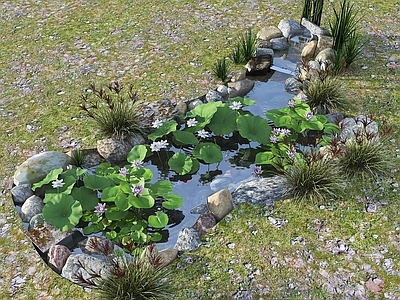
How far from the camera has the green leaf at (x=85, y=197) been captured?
12.5ft

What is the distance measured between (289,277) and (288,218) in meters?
0.55

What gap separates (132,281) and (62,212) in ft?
2.91

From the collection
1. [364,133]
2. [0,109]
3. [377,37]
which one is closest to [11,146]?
[0,109]

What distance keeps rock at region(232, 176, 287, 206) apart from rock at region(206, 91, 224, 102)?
123 cm

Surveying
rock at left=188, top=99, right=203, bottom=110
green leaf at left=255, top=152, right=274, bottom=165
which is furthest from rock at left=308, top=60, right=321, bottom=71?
green leaf at left=255, top=152, right=274, bottom=165

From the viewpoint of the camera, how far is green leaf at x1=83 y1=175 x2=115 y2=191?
385cm

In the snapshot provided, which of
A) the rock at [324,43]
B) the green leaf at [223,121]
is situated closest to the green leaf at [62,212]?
the green leaf at [223,121]

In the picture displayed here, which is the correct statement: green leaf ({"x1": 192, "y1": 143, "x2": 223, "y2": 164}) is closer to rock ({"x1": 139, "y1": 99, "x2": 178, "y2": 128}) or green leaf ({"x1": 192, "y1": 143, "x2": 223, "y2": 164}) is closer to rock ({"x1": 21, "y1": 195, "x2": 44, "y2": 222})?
rock ({"x1": 139, "y1": 99, "x2": 178, "y2": 128})

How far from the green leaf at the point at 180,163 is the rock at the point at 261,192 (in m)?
0.47

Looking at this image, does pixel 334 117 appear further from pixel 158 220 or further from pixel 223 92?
pixel 158 220

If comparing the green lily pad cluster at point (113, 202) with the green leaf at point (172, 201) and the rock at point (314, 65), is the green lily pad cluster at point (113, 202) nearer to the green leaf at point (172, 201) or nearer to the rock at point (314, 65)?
the green leaf at point (172, 201)

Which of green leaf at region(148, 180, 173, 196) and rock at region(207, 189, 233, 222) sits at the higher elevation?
green leaf at region(148, 180, 173, 196)

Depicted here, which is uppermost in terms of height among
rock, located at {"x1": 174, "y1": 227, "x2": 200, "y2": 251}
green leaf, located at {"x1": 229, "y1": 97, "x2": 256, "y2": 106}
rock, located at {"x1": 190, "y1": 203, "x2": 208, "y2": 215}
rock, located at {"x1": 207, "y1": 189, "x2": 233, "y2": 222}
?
green leaf, located at {"x1": 229, "y1": 97, "x2": 256, "y2": 106}

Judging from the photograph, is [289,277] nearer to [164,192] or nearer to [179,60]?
[164,192]
